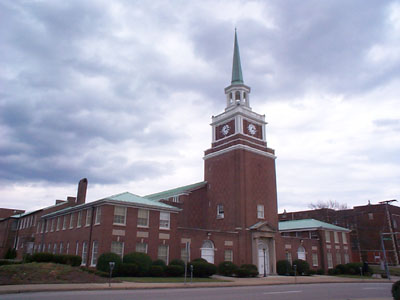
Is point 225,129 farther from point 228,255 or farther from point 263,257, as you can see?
point 263,257

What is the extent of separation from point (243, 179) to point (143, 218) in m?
14.0

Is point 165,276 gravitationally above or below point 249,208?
below

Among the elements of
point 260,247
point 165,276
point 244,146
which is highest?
point 244,146

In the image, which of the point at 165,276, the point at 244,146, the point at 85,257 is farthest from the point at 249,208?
the point at 85,257

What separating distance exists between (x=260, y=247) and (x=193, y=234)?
370 inches

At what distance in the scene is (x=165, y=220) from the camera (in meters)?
34.8

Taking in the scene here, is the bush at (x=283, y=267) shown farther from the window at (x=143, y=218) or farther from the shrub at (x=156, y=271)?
the shrub at (x=156, y=271)

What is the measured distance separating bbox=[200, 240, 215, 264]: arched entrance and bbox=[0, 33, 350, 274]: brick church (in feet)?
0.30

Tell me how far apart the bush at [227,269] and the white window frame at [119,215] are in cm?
1097

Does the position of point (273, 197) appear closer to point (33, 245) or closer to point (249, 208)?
point (249, 208)

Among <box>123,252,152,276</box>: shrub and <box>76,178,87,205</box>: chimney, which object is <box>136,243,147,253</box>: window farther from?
<box>76,178,87,205</box>: chimney

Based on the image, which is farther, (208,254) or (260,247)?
(260,247)

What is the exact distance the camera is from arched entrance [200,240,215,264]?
121 ft

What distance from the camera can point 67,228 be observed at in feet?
126
